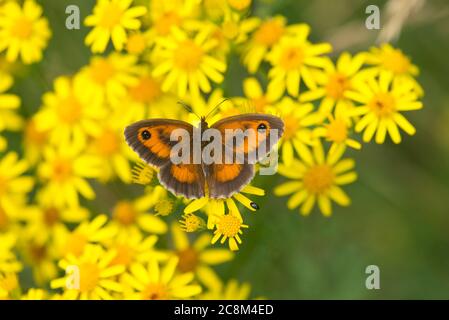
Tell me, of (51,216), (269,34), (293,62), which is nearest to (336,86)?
(293,62)

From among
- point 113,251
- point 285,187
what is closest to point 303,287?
point 285,187

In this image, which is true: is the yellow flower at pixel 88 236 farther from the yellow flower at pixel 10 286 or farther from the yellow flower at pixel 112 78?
the yellow flower at pixel 112 78

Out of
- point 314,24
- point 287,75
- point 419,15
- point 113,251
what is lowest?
point 113,251

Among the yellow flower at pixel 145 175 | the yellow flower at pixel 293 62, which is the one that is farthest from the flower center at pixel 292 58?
the yellow flower at pixel 145 175

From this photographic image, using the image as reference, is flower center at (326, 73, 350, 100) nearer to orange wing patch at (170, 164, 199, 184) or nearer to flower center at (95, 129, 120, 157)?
orange wing patch at (170, 164, 199, 184)

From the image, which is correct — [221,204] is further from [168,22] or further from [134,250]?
[168,22]

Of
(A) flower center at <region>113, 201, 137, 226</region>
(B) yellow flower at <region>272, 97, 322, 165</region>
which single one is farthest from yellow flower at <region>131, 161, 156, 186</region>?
(A) flower center at <region>113, 201, 137, 226</region>

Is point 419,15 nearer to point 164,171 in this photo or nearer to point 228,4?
point 228,4
